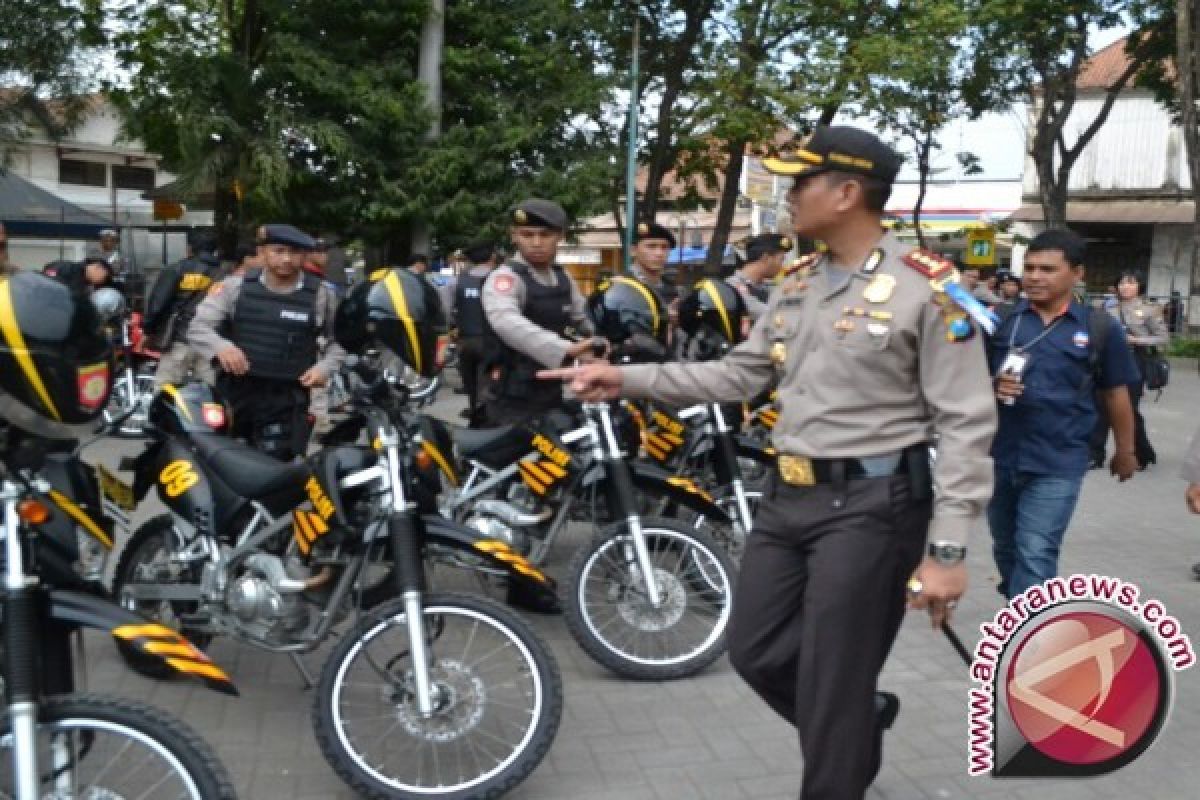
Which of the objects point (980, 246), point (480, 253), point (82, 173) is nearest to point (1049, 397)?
point (480, 253)

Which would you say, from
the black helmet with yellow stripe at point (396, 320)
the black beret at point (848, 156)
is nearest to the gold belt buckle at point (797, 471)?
the black beret at point (848, 156)

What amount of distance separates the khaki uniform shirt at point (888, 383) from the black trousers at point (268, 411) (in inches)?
134

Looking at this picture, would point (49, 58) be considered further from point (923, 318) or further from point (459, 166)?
point (923, 318)

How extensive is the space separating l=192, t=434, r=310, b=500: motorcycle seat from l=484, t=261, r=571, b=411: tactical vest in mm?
1383

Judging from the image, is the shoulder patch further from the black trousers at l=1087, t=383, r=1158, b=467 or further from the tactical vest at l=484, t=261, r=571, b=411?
the tactical vest at l=484, t=261, r=571, b=411

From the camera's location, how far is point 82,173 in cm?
4131

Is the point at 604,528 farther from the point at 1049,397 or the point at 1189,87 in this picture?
the point at 1189,87

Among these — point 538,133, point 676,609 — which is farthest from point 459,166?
point 676,609

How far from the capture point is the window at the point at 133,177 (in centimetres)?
4247

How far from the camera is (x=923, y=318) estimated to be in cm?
300

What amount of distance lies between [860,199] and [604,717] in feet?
7.33

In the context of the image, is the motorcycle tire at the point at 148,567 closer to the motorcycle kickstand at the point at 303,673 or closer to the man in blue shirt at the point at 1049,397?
the motorcycle kickstand at the point at 303,673

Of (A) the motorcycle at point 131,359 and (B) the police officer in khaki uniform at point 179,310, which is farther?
(A) the motorcycle at point 131,359

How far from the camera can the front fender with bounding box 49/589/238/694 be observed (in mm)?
2803
